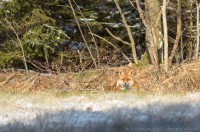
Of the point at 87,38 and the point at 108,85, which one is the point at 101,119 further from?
the point at 87,38

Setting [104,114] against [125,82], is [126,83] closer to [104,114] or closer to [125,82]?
[125,82]

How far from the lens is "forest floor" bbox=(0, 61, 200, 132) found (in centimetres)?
710

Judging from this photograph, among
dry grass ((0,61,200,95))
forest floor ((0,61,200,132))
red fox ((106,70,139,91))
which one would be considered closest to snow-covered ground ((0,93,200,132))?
forest floor ((0,61,200,132))

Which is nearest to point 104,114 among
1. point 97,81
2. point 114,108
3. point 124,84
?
point 114,108

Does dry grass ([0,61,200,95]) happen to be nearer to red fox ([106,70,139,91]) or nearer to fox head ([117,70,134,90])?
red fox ([106,70,139,91])

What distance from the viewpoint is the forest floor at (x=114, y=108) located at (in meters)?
7.10

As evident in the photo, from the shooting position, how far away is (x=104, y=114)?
784 centimetres

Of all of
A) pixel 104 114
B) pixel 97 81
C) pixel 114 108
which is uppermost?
pixel 104 114

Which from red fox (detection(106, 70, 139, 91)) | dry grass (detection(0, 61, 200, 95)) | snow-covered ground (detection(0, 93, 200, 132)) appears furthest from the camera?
red fox (detection(106, 70, 139, 91))

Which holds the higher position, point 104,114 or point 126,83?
point 104,114

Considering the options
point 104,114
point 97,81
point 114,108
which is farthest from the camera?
point 97,81

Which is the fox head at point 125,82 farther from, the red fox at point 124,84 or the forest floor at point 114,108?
the forest floor at point 114,108

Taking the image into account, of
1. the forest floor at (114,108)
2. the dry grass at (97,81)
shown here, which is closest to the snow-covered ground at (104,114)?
the forest floor at (114,108)

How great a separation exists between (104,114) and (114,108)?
43cm
